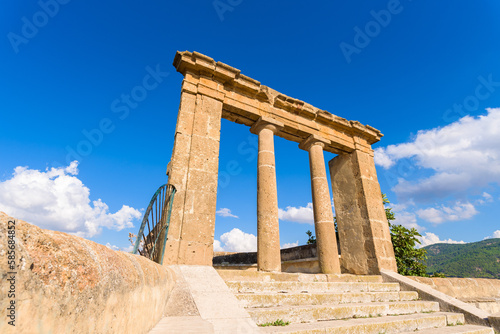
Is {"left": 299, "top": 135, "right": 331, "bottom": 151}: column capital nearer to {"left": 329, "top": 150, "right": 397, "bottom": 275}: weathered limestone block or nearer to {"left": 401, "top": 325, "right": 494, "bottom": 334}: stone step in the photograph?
{"left": 329, "top": 150, "right": 397, "bottom": 275}: weathered limestone block

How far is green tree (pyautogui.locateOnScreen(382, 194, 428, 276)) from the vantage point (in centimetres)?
1106

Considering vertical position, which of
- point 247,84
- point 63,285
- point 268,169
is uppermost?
point 247,84

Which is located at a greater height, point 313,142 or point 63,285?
point 313,142

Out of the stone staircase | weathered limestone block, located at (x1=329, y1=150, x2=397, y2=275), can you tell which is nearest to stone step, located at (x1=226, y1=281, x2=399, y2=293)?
the stone staircase

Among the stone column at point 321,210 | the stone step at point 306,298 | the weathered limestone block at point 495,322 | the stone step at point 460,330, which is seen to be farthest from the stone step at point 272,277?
the weathered limestone block at point 495,322

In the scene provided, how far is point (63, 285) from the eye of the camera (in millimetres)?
874

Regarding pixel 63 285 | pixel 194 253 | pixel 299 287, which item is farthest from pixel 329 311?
pixel 63 285

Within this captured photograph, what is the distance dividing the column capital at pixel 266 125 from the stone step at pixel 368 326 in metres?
5.15

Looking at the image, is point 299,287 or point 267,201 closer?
point 299,287

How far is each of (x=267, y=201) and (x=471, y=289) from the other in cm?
597

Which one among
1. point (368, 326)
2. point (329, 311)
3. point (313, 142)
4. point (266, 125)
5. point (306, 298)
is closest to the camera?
point (368, 326)

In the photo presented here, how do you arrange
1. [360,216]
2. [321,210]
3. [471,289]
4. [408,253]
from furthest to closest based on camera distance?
[408,253] < [360,216] < [321,210] < [471,289]

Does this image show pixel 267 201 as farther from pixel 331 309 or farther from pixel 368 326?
pixel 368 326

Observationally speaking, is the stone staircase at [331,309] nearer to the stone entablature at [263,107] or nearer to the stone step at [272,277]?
the stone step at [272,277]
